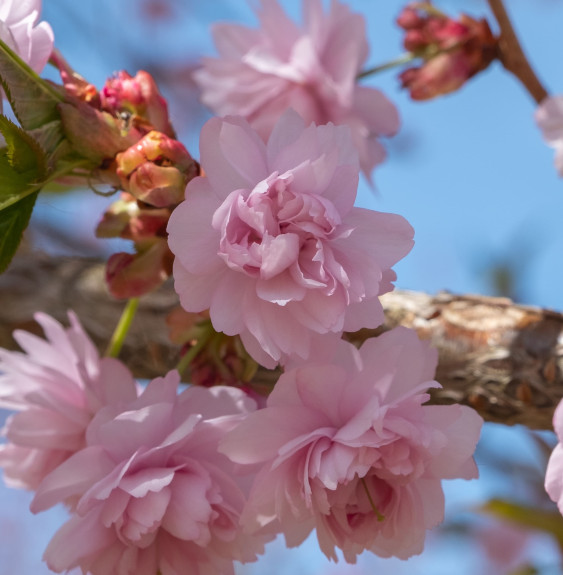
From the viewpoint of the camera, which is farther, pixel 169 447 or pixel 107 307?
pixel 107 307

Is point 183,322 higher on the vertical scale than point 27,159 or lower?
lower

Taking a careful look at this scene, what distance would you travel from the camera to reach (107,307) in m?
1.35

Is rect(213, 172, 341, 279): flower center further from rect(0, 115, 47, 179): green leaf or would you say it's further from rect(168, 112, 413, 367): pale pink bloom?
rect(0, 115, 47, 179): green leaf

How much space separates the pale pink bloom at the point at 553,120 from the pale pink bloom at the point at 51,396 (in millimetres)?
698

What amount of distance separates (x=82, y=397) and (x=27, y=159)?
269mm

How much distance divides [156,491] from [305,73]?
2.23 ft

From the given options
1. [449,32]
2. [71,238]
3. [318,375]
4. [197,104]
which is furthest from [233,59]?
[197,104]

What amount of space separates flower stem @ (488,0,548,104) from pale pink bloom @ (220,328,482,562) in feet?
2.19

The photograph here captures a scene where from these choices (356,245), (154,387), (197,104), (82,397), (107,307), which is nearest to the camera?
(356,245)

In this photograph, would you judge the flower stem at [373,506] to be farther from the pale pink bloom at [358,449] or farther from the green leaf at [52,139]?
the green leaf at [52,139]

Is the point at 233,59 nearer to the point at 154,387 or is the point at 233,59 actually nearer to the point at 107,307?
the point at 107,307

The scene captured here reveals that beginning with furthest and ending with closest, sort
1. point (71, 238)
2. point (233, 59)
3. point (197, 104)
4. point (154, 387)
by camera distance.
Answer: point (197, 104), point (71, 238), point (233, 59), point (154, 387)

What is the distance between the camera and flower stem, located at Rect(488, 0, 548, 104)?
116 centimetres

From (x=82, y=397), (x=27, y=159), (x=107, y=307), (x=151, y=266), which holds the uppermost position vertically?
(x=27, y=159)
